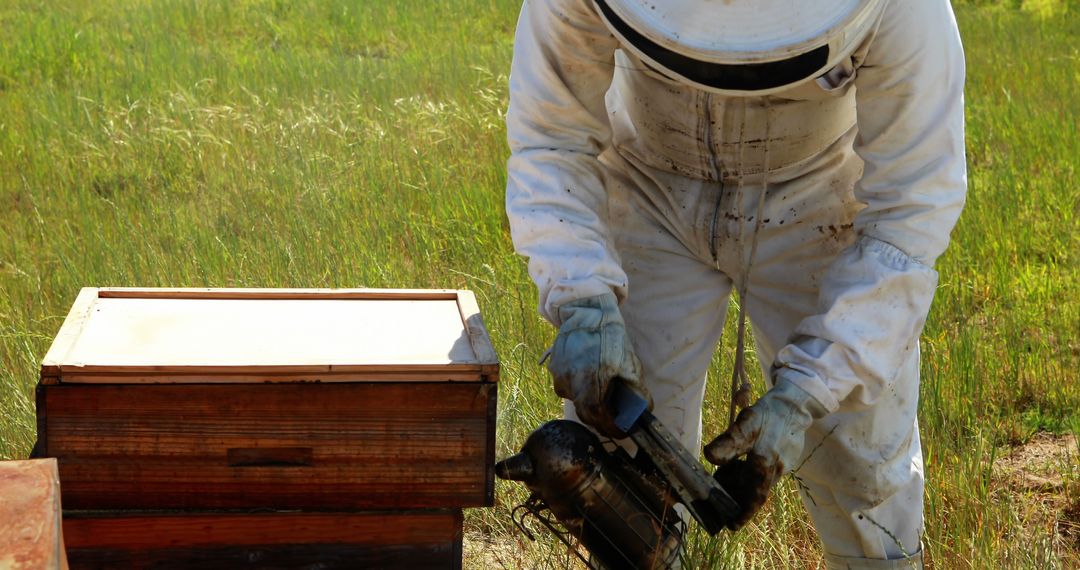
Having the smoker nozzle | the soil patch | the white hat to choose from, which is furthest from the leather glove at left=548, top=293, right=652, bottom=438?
the soil patch

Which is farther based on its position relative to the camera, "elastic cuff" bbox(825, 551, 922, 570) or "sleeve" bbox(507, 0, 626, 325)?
"elastic cuff" bbox(825, 551, 922, 570)

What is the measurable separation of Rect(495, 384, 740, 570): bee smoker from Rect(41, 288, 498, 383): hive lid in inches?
8.1

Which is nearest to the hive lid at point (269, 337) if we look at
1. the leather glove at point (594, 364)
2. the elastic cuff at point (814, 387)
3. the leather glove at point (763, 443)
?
the leather glove at point (594, 364)

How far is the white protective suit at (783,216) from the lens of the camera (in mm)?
2285

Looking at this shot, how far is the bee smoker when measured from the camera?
7.10ft

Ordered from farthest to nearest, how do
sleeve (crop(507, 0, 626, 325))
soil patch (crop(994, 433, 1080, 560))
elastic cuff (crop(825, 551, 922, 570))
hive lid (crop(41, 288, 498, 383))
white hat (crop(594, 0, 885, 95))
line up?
soil patch (crop(994, 433, 1080, 560)), elastic cuff (crop(825, 551, 922, 570)), sleeve (crop(507, 0, 626, 325)), hive lid (crop(41, 288, 498, 383)), white hat (crop(594, 0, 885, 95))

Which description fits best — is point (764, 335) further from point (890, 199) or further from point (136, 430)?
point (136, 430)

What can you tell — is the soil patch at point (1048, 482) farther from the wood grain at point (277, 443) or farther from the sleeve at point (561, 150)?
the wood grain at point (277, 443)

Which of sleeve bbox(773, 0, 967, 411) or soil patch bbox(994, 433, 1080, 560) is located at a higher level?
sleeve bbox(773, 0, 967, 411)

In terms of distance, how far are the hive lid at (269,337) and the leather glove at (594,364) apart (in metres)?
0.16

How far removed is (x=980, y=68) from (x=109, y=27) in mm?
6950

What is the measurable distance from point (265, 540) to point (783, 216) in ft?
4.51

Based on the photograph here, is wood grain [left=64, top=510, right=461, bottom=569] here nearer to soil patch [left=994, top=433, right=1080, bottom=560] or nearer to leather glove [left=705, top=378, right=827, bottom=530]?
leather glove [left=705, top=378, right=827, bottom=530]

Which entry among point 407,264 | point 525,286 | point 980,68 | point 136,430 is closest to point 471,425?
point 136,430
